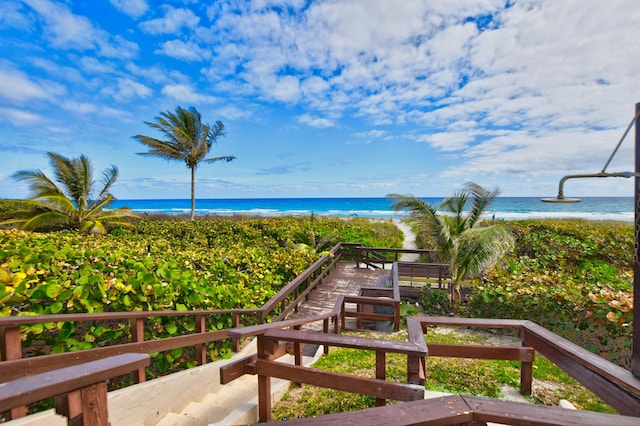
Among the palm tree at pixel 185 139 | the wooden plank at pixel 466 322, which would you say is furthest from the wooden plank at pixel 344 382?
the palm tree at pixel 185 139

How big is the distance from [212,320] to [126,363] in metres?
2.91

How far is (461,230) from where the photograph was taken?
720 centimetres

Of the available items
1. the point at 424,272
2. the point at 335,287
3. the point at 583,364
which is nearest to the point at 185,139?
the point at 335,287

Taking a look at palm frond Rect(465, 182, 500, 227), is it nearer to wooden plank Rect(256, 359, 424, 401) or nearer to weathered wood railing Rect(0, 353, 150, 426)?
wooden plank Rect(256, 359, 424, 401)

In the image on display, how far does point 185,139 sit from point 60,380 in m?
→ 17.9

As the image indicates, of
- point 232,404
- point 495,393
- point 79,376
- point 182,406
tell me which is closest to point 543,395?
point 495,393

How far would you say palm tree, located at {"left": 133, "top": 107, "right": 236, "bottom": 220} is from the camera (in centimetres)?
1652

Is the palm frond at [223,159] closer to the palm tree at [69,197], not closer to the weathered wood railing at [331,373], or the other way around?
the palm tree at [69,197]

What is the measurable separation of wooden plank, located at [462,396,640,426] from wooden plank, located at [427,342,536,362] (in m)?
1.82

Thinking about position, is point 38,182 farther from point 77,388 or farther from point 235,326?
point 77,388

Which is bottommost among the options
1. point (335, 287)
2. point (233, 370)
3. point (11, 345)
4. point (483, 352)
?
point (335, 287)

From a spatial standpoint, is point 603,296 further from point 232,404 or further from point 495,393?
point 232,404

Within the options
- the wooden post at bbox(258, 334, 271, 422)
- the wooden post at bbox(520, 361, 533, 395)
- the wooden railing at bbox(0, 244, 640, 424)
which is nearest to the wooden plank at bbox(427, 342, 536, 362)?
the wooden railing at bbox(0, 244, 640, 424)

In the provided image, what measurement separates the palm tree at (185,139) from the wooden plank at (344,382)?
622 inches
